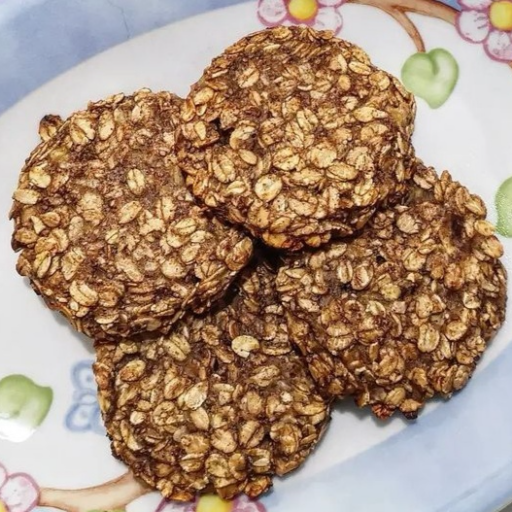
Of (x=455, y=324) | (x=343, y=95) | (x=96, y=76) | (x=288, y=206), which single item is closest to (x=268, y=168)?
(x=288, y=206)

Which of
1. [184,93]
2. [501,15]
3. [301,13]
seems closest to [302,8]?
[301,13]

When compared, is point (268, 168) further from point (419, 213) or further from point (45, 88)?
point (45, 88)

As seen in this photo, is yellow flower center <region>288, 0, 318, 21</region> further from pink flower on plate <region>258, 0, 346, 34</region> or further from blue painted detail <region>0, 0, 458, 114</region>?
blue painted detail <region>0, 0, 458, 114</region>

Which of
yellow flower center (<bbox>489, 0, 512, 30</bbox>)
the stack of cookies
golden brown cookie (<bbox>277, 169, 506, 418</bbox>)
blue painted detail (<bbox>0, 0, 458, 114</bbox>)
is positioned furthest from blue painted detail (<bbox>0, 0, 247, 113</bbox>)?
golden brown cookie (<bbox>277, 169, 506, 418</bbox>)

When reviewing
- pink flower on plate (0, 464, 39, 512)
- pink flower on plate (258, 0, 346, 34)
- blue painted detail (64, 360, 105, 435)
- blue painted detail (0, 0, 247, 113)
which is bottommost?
pink flower on plate (0, 464, 39, 512)

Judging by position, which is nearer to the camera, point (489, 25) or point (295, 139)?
point (295, 139)

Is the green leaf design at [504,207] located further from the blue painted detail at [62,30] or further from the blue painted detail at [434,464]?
the blue painted detail at [62,30]

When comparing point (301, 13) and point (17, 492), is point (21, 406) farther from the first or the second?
point (301, 13)
